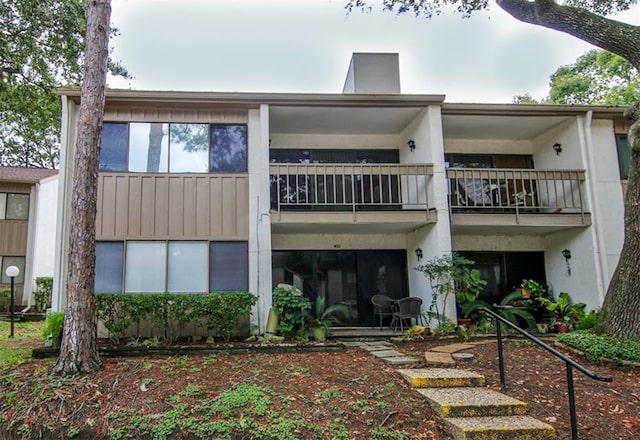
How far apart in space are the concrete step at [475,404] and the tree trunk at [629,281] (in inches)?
132

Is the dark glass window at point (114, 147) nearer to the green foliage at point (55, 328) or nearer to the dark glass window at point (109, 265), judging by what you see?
the dark glass window at point (109, 265)

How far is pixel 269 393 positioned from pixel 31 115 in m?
13.2

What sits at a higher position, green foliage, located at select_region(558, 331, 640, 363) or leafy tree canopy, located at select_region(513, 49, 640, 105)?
leafy tree canopy, located at select_region(513, 49, 640, 105)

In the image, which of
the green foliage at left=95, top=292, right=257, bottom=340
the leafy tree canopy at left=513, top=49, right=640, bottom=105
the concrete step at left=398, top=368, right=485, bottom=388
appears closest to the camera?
the concrete step at left=398, top=368, right=485, bottom=388

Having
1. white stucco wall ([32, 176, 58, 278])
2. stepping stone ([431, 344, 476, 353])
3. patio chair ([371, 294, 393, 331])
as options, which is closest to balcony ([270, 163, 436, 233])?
patio chair ([371, 294, 393, 331])

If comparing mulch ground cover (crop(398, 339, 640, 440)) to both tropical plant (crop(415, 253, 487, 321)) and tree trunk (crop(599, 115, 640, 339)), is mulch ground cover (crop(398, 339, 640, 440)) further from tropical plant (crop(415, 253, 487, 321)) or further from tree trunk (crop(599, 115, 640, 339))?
tropical plant (crop(415, 253, 487, 321))

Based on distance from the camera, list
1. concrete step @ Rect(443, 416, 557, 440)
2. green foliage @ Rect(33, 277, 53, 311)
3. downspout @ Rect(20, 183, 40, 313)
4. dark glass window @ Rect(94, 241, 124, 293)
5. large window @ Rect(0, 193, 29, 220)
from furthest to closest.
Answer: large window @ Rect(0, 193, 29, 220) < downspout @ Rect(20, 183, 40, 313) < green foliage @ Rect(33, 277, 53, 311) < dark glass window @ Rect(94, 241, 124, 293) < concrete step @ Rect(443, 416, 557, 440)

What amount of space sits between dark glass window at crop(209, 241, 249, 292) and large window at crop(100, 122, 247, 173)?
67.3 inches

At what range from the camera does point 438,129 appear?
9.66m

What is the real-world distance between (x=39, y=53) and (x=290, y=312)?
32.4ft

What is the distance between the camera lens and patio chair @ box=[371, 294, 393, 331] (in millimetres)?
10086

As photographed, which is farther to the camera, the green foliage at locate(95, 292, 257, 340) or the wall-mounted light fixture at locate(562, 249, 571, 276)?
the wall-mounted light fixture at locate(562, 249, 571, 276)

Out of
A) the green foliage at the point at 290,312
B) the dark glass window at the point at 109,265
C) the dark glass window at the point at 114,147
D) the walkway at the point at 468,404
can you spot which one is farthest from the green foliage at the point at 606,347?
the dark glass window at the point at 114,147

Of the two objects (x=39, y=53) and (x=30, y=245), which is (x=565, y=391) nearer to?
(x=39, y=53)
